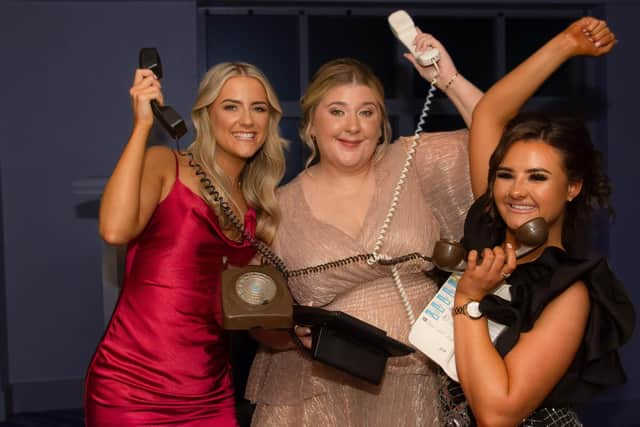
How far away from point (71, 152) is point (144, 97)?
2490mm

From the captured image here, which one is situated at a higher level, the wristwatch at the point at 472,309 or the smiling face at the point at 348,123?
the smiling face at the point at 348,123

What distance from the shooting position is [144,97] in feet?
6.47

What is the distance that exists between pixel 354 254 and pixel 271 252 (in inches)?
9.9

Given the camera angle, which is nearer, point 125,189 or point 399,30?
point 125,189

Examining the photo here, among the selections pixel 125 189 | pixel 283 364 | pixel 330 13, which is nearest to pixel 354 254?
pixel 283 364

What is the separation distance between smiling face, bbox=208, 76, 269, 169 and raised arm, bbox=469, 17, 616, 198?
64 centimetres

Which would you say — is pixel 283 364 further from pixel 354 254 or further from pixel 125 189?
pixel 125 189

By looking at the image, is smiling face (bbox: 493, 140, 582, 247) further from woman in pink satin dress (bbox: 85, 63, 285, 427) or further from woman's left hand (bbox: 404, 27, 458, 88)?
woman in pink satin dress (bbox: 85, 63, 285, 427)

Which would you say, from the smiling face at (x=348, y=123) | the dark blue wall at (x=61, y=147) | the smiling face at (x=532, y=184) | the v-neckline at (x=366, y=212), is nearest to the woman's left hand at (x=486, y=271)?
the smiling face at (x=532, y=184)

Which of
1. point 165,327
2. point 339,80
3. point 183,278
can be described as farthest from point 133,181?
point 339,80

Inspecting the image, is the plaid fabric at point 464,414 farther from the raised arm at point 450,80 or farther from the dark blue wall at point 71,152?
the dark blue wall at point 71,152

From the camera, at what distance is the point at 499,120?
2.06 m

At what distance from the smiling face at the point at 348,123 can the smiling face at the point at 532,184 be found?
607 millimetres

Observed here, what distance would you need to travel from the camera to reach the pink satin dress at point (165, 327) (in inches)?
87.2
